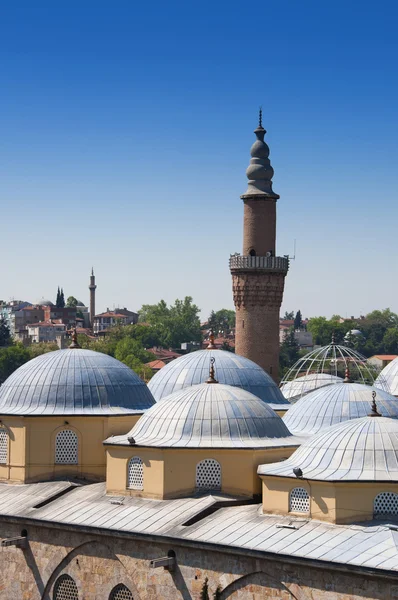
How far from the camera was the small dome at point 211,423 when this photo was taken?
29.7m

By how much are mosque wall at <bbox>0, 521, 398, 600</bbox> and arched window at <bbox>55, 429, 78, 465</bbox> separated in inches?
122

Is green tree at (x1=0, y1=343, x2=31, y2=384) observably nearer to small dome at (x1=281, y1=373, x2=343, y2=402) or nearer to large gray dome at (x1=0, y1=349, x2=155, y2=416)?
small dome at (x1=281, y1=373, x2=343, y2=402)

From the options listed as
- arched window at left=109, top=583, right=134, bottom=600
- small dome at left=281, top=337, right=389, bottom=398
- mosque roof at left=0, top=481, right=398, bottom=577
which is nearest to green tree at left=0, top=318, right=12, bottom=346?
small dome at left=281, top=337, right=389, bottom=398

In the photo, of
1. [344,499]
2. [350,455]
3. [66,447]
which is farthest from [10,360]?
[344,499]

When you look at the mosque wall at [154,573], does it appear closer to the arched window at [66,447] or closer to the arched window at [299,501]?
the arched window at [299,501]

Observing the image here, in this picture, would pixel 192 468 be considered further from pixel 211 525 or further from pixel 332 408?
pixel 332 408

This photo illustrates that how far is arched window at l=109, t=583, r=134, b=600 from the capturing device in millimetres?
27967

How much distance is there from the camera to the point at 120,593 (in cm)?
2817

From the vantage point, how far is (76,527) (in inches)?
1137

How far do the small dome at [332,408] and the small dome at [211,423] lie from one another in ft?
12.0

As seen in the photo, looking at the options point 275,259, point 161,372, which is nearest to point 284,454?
point 161,372

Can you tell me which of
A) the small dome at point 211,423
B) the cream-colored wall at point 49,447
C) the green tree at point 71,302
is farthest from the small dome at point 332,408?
the green tree at point 71,302

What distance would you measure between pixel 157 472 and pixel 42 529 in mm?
3102

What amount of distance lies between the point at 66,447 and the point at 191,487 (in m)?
5.32
